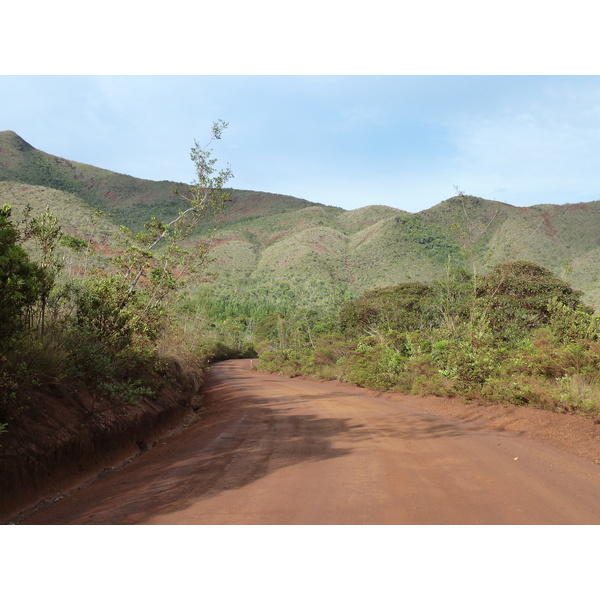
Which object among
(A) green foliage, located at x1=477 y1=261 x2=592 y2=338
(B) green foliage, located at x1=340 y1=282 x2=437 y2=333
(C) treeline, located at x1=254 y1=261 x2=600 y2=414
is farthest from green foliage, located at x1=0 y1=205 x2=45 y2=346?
(B) green foliage, located at x1=340 y1=282 x2=437 y2=333

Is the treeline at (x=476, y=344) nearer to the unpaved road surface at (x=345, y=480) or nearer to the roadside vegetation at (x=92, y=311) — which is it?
the unpaved road surface at (x=345, y=480)

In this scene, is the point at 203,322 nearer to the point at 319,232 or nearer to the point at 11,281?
the point at 11,281

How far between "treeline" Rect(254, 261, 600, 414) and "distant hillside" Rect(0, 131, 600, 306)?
12.8 metres

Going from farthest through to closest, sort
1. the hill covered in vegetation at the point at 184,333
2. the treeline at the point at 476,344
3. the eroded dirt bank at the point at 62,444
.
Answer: the treeline at the point at 476,344
the hill covered in vegetation at the point at 184,333
the eroded dirt bank at the point at 62,444

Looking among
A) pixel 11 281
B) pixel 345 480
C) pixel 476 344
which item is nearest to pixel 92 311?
pixel 11 281

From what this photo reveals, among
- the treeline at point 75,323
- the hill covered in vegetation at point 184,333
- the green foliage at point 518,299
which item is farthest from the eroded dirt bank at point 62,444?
the green foliage at point 518,299

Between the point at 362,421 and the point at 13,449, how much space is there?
6752 mm

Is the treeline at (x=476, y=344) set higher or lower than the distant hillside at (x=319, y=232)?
Result: lower

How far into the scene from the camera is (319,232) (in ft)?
273

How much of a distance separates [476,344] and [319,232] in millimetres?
71650

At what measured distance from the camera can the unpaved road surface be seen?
13.7 feet

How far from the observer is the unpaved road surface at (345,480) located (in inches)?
164

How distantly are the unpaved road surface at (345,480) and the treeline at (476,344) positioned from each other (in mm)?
1506

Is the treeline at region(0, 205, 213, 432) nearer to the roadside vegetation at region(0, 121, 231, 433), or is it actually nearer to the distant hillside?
the roadside vegetation at region(0, 121, 231, 433)
